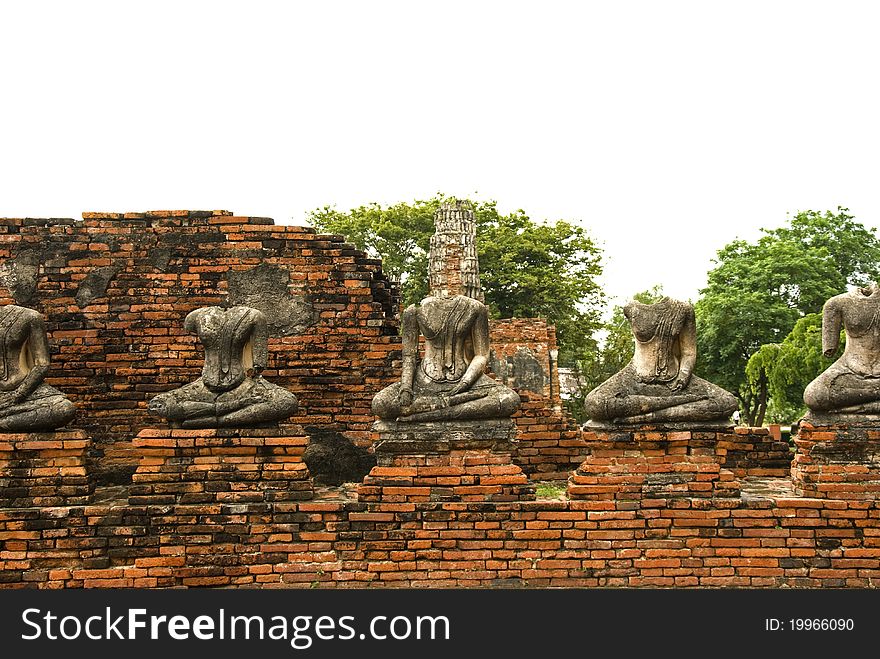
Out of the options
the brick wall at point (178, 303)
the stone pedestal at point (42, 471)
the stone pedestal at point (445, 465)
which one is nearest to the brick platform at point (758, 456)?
the brick wall at point (178, 303)

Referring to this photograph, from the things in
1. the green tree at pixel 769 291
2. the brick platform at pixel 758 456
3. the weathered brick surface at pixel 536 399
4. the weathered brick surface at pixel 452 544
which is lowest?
the weathered brick surface at pixel 452 544

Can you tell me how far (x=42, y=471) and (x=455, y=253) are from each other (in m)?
19.2

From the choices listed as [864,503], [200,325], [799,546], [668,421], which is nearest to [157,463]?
[200,325]

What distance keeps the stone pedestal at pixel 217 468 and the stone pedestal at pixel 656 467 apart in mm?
2257

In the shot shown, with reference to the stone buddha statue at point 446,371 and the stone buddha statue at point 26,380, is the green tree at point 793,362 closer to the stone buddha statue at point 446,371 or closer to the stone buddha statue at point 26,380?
the stone buddha statue at point 446,371

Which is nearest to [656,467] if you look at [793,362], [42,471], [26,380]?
[42,471]

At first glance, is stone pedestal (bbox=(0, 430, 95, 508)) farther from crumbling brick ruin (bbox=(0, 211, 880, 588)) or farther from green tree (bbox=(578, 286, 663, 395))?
green tree (bbox=(578, 286, 663, 395))

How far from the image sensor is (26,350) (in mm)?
8148

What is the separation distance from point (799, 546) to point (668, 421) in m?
1.33

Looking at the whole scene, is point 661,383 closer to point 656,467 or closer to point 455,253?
point 656,467

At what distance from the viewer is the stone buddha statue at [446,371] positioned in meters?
7.61

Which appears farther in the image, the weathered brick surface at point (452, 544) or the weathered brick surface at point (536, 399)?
the weathered brick surface at point (536, 399)

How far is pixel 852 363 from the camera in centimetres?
764
